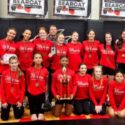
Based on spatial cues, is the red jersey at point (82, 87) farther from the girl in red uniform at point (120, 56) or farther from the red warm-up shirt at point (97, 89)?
the girl in red uniform at point (120, 56)

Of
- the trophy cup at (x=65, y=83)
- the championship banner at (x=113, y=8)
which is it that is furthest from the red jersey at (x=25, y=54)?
the championship banner at (x=113, y=8)

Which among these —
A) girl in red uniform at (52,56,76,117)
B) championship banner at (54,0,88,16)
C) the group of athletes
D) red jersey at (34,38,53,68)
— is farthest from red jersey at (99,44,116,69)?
championship banner at (54,0,88,16)

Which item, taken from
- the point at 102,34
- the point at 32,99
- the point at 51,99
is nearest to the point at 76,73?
the point at 51,99

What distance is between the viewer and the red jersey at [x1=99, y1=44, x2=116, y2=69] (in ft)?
19.1

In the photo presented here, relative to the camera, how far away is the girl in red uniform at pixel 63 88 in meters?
5.20

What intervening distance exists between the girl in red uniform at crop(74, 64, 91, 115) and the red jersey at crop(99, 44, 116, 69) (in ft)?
2.05

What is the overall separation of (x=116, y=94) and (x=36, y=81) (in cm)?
131

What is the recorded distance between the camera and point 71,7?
670 centimetres

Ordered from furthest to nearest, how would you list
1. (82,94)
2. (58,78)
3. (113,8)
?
(113,8) < (82,94) < (58,78)

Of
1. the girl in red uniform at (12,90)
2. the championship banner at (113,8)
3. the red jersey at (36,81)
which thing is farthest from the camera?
the championship banner at (113,8)

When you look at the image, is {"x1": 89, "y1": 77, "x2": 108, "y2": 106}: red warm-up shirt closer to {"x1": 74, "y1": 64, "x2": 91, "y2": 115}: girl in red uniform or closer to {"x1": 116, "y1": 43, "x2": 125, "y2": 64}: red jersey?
{"x1": 74, "y1": 64, "x2": 91, "y2": 115}: girl in red uniform

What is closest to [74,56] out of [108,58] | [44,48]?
[44,48]

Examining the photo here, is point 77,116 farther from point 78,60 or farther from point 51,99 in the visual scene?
point 78,60

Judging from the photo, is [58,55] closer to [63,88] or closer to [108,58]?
[63,88]
